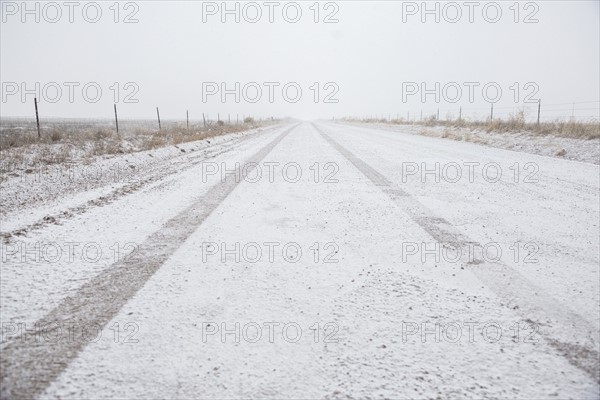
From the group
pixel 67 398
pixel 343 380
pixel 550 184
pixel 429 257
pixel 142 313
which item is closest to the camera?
pixel 67 398

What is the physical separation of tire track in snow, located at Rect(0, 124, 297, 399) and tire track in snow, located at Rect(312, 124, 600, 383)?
7.96ft

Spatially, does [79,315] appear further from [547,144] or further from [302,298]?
[547,144]

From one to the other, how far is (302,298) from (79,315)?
1.34 m

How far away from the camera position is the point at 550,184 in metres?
6.11

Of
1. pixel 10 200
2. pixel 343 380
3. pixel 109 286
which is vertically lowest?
pixel 343 380

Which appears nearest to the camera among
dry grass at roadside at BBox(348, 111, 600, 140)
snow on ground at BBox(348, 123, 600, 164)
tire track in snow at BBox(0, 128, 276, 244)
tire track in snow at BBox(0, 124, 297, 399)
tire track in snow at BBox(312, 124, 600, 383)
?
tire track in snow at BBox(0, 124, 297, 399)

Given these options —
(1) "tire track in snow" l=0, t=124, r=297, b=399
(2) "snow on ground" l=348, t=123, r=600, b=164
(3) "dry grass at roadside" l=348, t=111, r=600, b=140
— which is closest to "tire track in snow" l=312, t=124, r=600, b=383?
(1) "tire track in snow" l=0, t=124, r=297, b=399

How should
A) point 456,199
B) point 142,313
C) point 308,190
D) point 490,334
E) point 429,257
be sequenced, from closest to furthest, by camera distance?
point 490,334, point 142,313, point 429,257, point 456,199, point 308,190

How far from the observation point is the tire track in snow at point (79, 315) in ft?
5.03

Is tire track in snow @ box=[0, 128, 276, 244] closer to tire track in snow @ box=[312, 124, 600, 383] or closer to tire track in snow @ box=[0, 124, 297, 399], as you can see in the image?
tire track in snow @ box=[0, 124, 297, 399]

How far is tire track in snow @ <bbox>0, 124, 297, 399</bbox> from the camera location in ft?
5.03

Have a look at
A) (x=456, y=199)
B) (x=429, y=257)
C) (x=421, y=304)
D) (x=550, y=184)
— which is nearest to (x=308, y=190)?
(x=456, y=199)

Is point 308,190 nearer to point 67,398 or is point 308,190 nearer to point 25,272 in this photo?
point 25,272

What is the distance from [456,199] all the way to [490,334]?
11.0 ft
